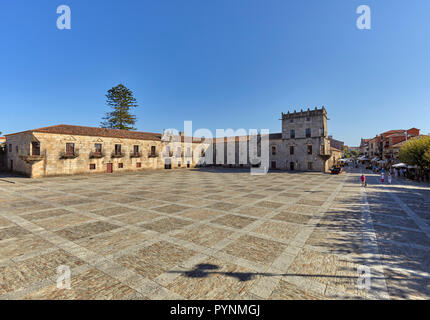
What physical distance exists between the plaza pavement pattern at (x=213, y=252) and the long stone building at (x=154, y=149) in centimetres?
1959

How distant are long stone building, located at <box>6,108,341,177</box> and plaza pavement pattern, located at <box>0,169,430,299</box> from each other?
1959 cm

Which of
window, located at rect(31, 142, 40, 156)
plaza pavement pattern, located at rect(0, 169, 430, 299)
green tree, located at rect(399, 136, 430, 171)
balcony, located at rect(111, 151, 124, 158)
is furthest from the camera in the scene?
balcony, located at rect(111, 151, 124, 158)

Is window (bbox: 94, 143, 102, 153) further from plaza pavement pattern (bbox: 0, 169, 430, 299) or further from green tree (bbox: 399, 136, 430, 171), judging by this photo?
green tree (bbox: 399, 136, 430, 171)

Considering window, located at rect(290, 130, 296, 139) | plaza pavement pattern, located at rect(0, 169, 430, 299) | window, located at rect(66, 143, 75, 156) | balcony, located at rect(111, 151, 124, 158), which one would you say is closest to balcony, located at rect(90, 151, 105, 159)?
balcony, located at rect(111, 151, 124, 158)

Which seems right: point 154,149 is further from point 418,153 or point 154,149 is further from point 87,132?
point 418,153

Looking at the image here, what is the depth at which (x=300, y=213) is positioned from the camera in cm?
914

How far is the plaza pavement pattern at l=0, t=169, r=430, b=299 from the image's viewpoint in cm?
377

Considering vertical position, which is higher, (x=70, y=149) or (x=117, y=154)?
(x=70, y=149)

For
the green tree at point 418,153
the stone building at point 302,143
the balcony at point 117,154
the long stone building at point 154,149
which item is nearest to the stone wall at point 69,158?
the long stone building at point 154,149

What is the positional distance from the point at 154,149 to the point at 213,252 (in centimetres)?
3485

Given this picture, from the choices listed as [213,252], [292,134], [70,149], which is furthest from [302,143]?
[70,149]

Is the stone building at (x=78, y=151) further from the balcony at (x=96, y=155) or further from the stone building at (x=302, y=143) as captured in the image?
the stone building at (x=302, y=143)

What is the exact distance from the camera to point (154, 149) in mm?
37531
